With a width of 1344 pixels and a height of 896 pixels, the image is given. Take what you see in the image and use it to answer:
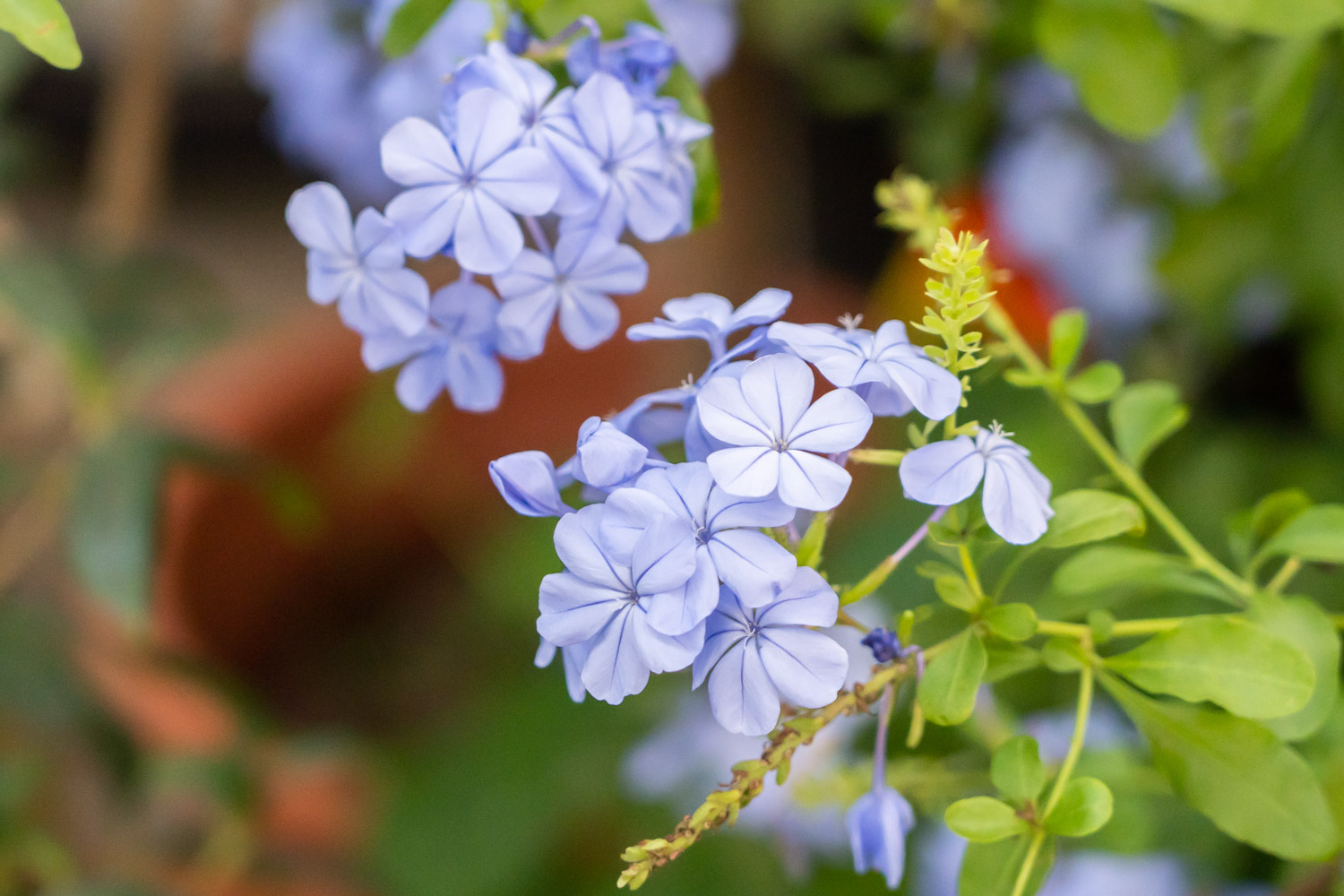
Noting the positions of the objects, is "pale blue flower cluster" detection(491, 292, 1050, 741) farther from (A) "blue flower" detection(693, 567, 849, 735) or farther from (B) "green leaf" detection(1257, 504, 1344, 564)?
(B) "green leaf" detection(1257, 504, 1344, 564)

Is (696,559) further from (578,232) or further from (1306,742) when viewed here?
(1306,742)

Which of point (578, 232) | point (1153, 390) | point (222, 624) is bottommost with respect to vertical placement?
point (222, 624)

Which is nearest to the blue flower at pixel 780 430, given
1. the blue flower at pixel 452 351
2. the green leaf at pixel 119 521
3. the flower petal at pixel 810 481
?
the flower petal at pixel 810 481

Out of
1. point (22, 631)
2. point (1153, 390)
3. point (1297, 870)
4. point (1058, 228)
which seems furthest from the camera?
point (1058, 228)

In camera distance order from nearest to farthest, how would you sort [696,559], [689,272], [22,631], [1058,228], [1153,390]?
1. [696,559]
2. [1153,390]
3. [22,631]
4. [1058,228]
5. [689,272]

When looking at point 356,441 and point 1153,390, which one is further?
point 356,441

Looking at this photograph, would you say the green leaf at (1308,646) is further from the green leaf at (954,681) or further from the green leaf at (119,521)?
the green leaf at (119,521)

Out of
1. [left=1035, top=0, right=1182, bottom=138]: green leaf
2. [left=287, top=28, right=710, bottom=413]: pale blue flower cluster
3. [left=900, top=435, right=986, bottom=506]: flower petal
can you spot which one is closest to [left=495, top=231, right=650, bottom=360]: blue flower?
[left=287, top=28, right=710, bottom=413]: pale blue flower cluster

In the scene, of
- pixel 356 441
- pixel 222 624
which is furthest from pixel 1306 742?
pixel 222 624
